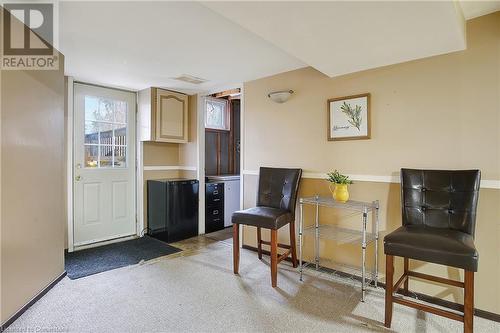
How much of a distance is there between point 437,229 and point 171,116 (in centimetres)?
340

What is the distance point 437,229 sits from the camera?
198 cm

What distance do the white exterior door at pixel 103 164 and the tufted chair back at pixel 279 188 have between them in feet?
6.84

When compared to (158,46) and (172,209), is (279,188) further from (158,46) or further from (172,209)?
(158,46)

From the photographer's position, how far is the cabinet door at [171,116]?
3844mm

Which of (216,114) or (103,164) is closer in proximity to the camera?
(103,164)

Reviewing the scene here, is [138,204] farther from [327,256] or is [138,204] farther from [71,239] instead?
[327,256]

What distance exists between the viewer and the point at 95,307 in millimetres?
2084

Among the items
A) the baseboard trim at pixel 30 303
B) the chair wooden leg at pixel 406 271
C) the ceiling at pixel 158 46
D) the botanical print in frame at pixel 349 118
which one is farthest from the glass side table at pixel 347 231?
the baseboard trim at pixel 30 303

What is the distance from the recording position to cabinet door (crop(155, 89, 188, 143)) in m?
3.84

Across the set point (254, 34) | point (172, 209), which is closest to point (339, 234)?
point (254, 34)

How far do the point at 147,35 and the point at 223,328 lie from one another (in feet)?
7.32

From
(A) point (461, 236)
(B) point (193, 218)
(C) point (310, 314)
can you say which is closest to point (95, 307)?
(C) point (310, 314)

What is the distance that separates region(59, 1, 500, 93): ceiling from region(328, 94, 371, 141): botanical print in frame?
28 cm

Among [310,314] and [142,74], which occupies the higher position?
[142,74]
